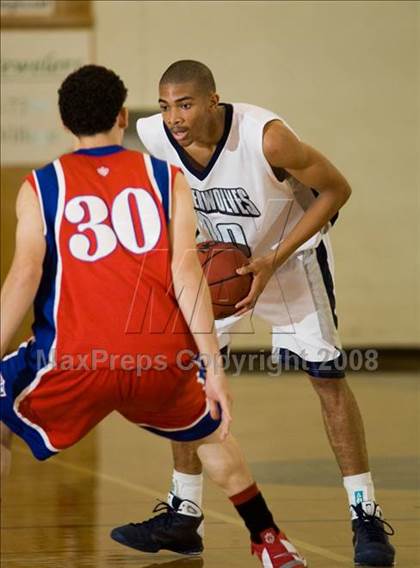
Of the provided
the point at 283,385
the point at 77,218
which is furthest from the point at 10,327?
the point at 283,385

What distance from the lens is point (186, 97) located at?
3.84 metres

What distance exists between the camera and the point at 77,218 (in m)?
2.98

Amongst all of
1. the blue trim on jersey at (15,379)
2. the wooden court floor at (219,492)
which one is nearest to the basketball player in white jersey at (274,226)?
the wooden court floor at (219,492)

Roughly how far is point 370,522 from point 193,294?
1189 millimetres

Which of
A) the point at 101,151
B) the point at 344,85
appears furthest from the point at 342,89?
the point at 101,151

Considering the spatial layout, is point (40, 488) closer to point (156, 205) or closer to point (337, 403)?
point (337, 403)

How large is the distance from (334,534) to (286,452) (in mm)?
2032

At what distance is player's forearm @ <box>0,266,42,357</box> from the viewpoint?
2939 mm

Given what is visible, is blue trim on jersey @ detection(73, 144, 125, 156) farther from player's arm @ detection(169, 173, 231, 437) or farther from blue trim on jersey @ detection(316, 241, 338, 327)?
blue trim on jersey @ detection(316, 241, 338, 327)

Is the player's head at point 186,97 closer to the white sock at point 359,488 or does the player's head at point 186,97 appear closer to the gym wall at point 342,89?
the white sock at point 359,488

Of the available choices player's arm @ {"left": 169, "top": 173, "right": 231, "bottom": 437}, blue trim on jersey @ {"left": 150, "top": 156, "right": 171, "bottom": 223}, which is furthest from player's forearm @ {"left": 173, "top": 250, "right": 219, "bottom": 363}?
blue trim on jersey @ {"left": 150, "top": 156, "right": 171, "bottom": 223}

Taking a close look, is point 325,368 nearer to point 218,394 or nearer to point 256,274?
point 256,274

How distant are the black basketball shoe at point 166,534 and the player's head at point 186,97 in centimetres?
122

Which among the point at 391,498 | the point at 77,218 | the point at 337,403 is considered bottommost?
the point at 391,498
